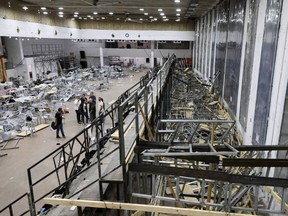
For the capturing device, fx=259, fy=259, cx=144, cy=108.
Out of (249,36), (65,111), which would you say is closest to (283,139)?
(249,36)

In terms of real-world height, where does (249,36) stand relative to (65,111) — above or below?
above

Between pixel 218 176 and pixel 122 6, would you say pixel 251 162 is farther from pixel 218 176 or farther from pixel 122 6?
pixel 122 6

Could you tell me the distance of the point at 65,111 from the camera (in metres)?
16.5

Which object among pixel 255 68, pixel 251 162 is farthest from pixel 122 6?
pixel 251 162

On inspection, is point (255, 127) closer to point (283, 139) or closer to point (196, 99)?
point (283, 139)

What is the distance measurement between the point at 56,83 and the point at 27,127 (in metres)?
12.9

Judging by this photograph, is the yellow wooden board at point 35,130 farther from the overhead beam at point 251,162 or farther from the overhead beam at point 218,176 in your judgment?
the overhead beam at point 251,162

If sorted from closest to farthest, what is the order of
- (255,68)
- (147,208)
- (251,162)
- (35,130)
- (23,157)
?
(147,208), (251,162), (255,68), (23,157), (35,130)

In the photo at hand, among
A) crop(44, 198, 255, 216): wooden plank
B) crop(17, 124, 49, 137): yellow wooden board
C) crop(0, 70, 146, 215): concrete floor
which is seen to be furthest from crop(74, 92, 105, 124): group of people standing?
crop(44, 198, 255, 216): wooden plank

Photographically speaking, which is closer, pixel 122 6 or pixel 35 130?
pixel 35 130

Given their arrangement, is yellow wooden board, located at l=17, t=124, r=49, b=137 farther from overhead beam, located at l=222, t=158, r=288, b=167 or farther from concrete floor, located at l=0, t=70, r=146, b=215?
overhead beam, located at l=222, t=158, r=288, b=167

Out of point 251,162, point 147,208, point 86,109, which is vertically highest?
point 251,162

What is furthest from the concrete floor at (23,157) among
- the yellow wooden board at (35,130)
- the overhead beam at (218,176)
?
the overhead beam at (218,176)

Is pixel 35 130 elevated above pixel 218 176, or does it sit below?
below
